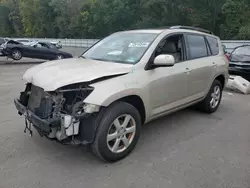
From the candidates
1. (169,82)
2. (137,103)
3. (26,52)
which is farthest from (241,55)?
(26,52)

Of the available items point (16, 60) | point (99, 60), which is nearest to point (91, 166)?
point (99, 60)

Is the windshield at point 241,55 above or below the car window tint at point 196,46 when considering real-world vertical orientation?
below

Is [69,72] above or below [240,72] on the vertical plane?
above

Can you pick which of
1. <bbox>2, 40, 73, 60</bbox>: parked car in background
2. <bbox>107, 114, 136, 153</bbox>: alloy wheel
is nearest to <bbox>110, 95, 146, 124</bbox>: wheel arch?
<bbox>107, 114, 136, 153</bbox>: alloy wheel

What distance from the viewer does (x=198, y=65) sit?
4707 millimetres

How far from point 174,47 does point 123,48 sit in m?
0.94

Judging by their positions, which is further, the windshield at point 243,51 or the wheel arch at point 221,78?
the windshield at point 243,51

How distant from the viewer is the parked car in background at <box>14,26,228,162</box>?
309 centimetres

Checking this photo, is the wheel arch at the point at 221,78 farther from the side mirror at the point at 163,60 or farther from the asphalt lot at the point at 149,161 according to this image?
the side mirror at the point at 163,60

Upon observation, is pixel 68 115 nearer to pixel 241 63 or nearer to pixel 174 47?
pixel 174 47

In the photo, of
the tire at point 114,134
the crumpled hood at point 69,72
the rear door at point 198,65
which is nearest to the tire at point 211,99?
the rear door at point 198,65

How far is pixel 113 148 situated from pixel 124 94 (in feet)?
2.41

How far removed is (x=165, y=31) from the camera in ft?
13.8

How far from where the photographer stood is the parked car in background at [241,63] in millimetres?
8938
